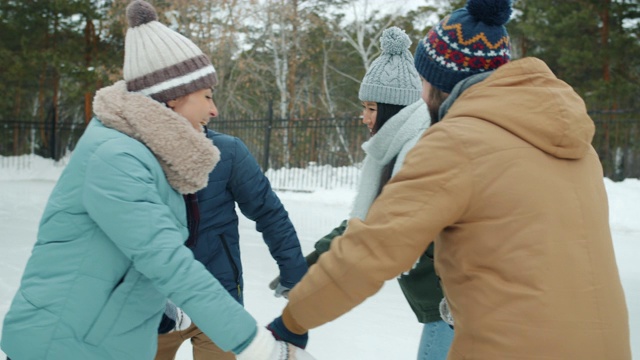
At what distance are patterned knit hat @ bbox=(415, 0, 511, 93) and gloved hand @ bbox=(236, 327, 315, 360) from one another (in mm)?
789

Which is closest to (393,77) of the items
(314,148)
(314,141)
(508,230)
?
(508,230)

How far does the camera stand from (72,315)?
5.39 ft

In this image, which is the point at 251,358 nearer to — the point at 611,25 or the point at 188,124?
the point at 188,124

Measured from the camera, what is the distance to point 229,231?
8.36ft

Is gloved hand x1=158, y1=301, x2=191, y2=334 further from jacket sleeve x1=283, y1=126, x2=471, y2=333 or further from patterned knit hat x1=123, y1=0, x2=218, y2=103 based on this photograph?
jacket sleeve x1=283, y1=126, x2=471, y2=333

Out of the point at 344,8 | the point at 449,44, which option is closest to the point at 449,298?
the point at 449,44

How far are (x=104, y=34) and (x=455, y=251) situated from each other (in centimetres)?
2428

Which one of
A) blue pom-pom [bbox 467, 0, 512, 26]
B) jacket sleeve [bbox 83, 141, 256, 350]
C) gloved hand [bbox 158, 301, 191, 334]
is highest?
blue pom-pom [bbox 467, 0, 512, 26]

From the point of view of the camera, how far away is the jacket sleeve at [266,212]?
2.56 meters

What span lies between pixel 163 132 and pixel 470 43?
33.7 inches

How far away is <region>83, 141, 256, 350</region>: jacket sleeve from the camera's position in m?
1.61

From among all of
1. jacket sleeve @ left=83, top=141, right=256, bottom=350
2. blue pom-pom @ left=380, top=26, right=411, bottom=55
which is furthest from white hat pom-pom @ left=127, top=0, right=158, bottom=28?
blue pom-pom @ left=380, top=26, right=411, bottom=55

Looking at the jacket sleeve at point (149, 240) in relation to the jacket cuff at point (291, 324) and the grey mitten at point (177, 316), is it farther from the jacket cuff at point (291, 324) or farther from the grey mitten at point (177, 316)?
the grey mitten at point (177, 316)

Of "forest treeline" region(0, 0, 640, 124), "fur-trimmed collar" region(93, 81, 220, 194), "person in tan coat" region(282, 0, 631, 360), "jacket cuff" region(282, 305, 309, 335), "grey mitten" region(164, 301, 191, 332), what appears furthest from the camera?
"forest treeline" region(0, 0, 640, 124)
